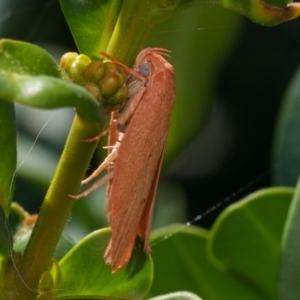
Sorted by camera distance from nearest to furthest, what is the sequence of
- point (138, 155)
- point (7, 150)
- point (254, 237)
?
point (7, 150)
point (138, 155)
point (254, 237)

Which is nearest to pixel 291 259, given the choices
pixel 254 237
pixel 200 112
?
pixel 254 237

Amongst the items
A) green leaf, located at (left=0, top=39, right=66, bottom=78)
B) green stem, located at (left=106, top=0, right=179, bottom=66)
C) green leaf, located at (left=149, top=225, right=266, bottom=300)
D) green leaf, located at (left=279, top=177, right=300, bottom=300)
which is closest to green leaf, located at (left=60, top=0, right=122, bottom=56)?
green stem, located at (left=106, top=0, right=179, bottom=66)

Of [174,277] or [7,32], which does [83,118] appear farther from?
[7,32]

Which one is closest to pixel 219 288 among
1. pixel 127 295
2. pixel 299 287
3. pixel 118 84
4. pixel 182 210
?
pixel 299 287

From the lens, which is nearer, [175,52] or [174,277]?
[174,277]

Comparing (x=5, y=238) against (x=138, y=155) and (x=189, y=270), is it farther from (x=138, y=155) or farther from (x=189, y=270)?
(x=189, y=270)

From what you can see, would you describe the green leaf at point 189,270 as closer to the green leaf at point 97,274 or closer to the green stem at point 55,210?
the green leaf at point 97,274

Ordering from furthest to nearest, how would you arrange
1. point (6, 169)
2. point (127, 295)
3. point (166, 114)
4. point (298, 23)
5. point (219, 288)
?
point (298, 23) → point (219, 288) → point (166, 114) → point (127, 295) → point (6, 169)
